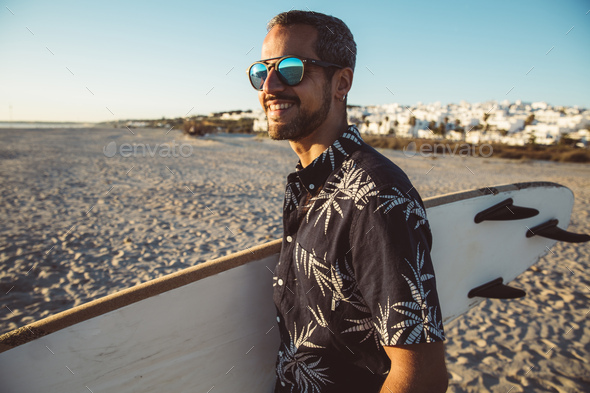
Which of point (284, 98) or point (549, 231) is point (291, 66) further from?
Result: point (549, 231)

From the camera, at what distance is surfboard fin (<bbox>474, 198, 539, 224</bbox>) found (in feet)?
6.45

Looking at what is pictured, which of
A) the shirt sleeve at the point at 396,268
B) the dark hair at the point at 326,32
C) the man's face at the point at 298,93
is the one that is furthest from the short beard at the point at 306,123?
the shirt sleeve at the point at 396,268

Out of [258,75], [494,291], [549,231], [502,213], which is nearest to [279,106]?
[258,75]

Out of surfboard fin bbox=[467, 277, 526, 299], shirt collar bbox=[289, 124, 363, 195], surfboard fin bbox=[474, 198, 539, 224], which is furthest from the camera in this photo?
surfboard fin bbox=[467, 277, 526, 299]

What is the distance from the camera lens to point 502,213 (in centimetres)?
197

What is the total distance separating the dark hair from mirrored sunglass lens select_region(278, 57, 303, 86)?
0.30ft

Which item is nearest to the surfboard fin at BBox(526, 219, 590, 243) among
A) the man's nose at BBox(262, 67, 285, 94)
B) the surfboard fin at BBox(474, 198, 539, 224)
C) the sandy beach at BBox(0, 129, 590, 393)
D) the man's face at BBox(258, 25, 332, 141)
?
the surfboard fin at BBox(474, 198, 539, 224)

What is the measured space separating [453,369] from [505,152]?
94.0 ft

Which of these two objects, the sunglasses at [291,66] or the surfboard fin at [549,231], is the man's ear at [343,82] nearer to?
the sunglasses at [291,66]

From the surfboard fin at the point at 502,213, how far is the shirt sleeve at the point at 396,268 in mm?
1387

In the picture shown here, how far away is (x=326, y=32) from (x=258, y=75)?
1.15 ft

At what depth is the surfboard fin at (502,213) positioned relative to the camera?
6.45 ft

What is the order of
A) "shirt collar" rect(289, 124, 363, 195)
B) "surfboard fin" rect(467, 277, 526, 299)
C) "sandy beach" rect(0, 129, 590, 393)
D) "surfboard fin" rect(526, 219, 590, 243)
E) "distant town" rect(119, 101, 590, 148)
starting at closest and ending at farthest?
"shirt collar" rect(289, 124, 363, 195) < "surfboard fin" rect(467, 277, 526, 299) < "surfboard fin" rect(526, 219, 590, 243) < "sandy beach" rect(0, 129, 590, 393) < "distant town" rect(119, 101, 590, 148)

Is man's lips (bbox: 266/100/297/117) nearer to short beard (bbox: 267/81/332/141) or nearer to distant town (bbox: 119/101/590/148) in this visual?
short beard (bbox: 267/81/332/141)
